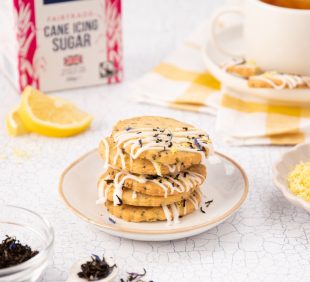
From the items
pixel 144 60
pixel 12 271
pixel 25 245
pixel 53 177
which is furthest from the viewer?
pixel 144 60

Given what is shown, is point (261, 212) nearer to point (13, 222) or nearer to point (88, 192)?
point (88, 192)

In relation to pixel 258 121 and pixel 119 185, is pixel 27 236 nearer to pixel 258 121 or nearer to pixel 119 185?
pixel 119 185

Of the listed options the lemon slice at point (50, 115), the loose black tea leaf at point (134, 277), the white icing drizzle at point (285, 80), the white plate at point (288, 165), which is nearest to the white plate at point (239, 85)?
the white icing drizzle at point (285, 80)

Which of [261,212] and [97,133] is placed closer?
[261,212]

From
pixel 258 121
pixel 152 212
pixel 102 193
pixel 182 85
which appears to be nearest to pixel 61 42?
pixel 182 85

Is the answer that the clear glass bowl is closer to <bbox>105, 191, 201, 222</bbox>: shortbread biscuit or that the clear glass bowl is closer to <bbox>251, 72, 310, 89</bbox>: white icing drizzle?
<bbox>105, 191, 201, 222</bbox>: shortbread biscuit

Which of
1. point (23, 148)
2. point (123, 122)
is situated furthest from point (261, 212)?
point (23, 148)
